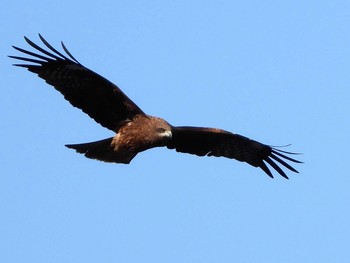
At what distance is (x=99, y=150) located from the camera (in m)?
13.5

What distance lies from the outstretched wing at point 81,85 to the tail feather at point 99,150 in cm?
42

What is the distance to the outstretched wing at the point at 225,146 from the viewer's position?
14.8 metres

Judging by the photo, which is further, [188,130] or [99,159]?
[188,130]

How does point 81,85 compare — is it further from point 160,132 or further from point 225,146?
point 225,146

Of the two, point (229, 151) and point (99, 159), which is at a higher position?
point (229, 151)

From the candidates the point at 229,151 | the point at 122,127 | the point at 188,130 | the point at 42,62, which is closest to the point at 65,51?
the point at 42,62

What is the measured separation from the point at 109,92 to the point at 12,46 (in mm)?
1467

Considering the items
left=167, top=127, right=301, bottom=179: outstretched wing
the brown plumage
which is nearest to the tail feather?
the brown plumage

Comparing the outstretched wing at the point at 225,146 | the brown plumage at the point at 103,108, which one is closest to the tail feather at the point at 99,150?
the brown plumage at the point at 103,108

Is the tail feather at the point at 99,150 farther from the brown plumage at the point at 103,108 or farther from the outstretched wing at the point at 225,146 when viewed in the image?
the outstretched wing at the point at 225,146

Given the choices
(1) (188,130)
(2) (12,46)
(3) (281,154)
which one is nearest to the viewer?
(2) (12,46)

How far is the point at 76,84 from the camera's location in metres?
13.3

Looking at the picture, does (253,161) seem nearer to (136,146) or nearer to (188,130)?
(188,130)

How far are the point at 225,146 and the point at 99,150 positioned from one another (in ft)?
8.42
